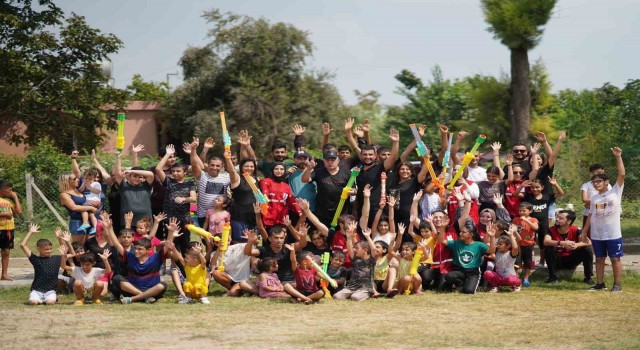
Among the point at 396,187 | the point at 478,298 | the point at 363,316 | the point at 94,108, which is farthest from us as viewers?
the point at 94,108

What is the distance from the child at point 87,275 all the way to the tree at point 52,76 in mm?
14062

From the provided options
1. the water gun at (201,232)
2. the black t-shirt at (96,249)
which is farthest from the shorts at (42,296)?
the water gun at (201,232)

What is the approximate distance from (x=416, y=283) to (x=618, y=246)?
8.30 ft

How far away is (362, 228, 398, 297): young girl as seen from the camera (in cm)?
1212

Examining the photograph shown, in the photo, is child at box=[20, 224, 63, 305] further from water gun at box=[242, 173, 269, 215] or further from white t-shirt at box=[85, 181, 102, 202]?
water gun at box=[242, 173, 269, 215]

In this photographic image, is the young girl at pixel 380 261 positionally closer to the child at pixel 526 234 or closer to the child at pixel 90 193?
the child at pixel 526 234

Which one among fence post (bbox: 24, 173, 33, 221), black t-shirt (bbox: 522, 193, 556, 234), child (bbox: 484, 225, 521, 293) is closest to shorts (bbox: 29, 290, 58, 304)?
child (bbox: 484, 225, 521, 293)

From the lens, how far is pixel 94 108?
86.0 ft

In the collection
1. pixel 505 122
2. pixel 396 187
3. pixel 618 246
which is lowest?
pixel 618 246

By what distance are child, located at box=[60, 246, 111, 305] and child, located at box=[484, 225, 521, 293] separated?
4771mm

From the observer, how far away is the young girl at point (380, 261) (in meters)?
12.1

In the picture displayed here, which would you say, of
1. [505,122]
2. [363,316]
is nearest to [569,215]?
[363,316]

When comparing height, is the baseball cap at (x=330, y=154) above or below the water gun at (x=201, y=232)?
above

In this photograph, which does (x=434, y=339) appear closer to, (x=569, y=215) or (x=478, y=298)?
(x=478, y=298)
